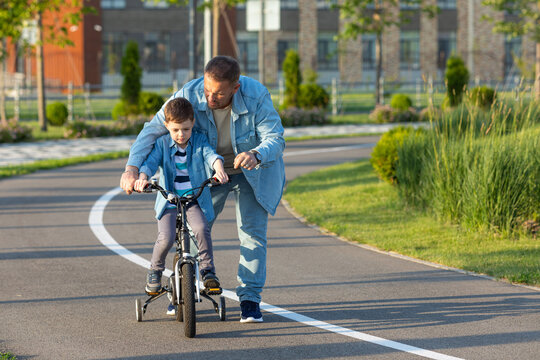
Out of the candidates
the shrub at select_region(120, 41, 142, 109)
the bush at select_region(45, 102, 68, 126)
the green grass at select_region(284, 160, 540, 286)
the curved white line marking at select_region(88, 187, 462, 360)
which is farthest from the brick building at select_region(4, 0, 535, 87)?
the curved white line marking at select_region(88, 187, 462, 360)

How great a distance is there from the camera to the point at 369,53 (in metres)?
66.4

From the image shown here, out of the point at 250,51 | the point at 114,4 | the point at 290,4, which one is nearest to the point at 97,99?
the point at 114,4

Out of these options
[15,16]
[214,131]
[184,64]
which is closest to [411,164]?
[214,131]

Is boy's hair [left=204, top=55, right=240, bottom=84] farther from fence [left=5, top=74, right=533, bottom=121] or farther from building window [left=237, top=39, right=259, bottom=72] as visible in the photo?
building window [left=237, top=39, right=259, bottom=72]

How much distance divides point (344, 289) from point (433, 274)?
43.4 inches

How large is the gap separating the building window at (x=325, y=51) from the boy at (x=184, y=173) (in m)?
60.4

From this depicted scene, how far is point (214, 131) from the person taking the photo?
6.38 metres

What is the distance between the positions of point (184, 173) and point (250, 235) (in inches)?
27.6

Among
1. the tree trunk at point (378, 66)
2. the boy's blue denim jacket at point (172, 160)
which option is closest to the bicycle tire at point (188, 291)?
the boy's blue denim jacket at point (172, 160)

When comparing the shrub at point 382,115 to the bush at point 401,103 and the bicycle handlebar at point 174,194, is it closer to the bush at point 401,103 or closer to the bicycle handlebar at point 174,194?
the bush at point 401,103

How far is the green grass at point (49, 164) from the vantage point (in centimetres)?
1733

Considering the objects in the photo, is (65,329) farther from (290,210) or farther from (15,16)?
(15,16)

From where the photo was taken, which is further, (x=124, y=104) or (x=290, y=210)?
(x=124, y=104)

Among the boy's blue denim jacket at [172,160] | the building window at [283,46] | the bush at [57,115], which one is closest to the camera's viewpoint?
the boy's blue denim jacket at [172,160]
